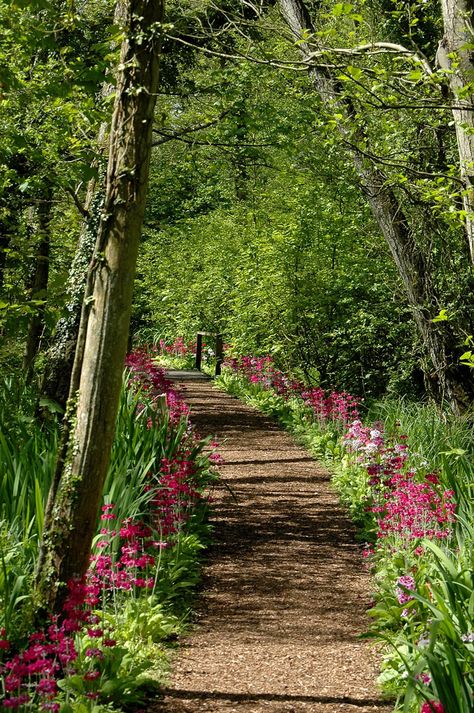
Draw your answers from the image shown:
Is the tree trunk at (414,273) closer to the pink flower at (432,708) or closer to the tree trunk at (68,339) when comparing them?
the tree trunk at (68,339)

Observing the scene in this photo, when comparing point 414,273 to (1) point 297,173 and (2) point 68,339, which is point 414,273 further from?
(1) point 297,173

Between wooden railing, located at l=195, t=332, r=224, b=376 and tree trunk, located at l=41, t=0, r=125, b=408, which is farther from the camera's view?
wooden railing, located at l=195, t=332, r=224, b=376

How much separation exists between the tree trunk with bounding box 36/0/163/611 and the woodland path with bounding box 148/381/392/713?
2.78ft

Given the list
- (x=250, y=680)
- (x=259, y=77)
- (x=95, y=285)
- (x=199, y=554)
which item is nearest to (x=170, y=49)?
(x=259, y=77)

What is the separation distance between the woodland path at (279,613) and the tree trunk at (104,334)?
85 cm

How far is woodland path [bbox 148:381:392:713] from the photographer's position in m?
3.94

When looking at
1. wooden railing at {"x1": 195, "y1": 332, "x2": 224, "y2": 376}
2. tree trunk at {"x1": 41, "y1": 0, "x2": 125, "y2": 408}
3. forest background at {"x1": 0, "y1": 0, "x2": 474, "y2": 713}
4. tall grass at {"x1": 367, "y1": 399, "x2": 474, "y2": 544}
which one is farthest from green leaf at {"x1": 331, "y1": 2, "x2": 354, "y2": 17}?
wooden railing at {"x1": 195, "y1": 332, "x2": 224, "y2": 376}

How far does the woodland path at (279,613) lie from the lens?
155 inches

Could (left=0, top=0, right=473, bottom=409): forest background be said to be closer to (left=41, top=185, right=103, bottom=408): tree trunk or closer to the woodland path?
(left=41, top=185, right=103, bottom=408): tree trunk

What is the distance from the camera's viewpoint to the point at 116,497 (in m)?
4.88

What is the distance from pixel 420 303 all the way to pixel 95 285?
5.68 meters

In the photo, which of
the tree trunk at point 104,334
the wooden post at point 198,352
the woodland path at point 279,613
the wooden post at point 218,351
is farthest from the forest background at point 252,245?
the wooden post at point 198,352

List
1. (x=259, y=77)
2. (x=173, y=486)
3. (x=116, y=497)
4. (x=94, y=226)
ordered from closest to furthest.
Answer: (x=116, y=497) < (x=173, y=486) < (x=94, y=226) < (x=259, y=77)

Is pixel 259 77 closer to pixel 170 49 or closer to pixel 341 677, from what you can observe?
pixel 170 49
